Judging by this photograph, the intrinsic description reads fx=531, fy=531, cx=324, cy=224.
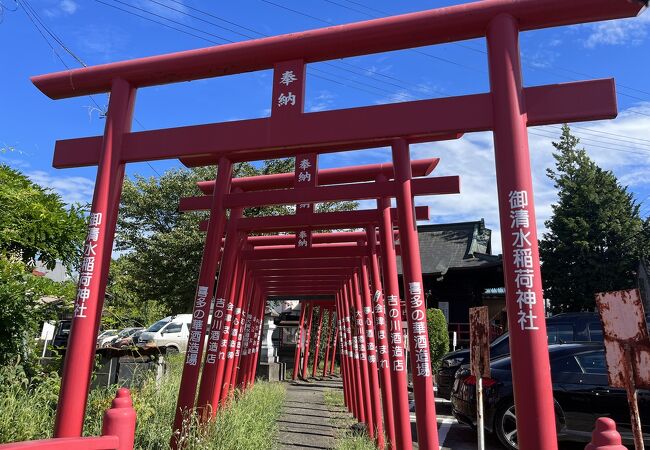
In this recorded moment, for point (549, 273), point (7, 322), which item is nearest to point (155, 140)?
point (7, 322)

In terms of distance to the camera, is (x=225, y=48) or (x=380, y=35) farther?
(x=225, y=48)

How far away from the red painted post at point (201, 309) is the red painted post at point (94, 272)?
3.71 feet

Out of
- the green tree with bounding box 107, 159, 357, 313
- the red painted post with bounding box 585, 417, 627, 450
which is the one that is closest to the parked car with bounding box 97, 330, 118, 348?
the green tree with bounding box 107, 159, 357, 313

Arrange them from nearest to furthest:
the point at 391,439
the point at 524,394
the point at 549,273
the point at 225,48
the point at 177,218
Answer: the point at 524,394, the point at 225,48, the point at 391,439, the point at 177,218, the point at 549,273

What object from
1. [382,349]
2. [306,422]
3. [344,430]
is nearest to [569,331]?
[382,349]

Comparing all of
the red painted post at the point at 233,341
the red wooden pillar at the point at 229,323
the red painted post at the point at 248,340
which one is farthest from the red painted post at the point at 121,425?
the red painted post at the point at 248,340

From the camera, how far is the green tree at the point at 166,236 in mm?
18312

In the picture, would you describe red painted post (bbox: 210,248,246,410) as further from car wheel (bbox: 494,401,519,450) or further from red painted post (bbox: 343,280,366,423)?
car wheel (bbox: 494,401,519,450)

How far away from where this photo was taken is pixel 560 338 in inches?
384

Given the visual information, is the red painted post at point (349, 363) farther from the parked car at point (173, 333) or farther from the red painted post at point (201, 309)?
the parked car at point (173, 333)

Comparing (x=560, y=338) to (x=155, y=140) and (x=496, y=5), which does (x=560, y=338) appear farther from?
(x=155, y=140)

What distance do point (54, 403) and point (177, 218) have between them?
15.3m

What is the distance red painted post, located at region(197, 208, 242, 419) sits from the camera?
6.09 meters

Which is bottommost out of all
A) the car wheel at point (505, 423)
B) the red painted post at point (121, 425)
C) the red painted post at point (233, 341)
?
the car wheel at point (505, 423)
